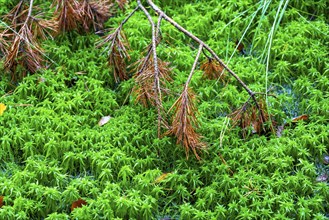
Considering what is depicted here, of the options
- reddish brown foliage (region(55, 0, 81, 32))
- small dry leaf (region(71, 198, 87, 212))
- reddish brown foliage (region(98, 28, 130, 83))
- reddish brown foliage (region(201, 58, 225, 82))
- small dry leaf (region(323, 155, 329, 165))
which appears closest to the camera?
small dry leaf (region(71, 198, 87, 212))

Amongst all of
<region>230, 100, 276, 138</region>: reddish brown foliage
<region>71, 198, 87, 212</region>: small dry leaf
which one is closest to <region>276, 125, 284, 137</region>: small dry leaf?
<region>230, 100, 276, 138</region>: reddish brown foliage

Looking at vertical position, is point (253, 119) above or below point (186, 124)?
below

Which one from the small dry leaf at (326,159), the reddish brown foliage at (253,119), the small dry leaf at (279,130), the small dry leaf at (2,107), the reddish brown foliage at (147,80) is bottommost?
the small dry leaf at (326,159)

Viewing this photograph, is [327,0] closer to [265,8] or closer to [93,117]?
[265,8]

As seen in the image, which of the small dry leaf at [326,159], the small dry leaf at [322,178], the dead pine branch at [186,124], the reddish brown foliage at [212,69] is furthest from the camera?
the reddish brown foliage at [212,69]

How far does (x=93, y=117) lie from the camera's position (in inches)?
154

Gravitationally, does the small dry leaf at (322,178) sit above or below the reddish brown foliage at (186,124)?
below

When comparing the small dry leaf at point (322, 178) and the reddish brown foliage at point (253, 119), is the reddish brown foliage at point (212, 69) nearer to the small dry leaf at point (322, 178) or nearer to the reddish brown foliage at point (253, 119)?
the reddish brown foliage at point (253, 119)

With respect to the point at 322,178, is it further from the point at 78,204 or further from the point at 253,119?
the point at 78,204

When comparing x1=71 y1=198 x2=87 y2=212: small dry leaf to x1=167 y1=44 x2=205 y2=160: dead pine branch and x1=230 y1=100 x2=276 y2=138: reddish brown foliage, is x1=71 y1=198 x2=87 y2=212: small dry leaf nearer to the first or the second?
x1=167 y1=44 x2=205 y2=160: dead pine branch

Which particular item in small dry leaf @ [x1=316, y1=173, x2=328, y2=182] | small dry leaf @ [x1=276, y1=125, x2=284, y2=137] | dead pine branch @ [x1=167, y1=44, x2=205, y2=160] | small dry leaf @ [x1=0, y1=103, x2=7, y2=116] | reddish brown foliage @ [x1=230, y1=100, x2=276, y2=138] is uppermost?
small dry leaf @ [x1=0, y1=103, x2=7, y2=116]

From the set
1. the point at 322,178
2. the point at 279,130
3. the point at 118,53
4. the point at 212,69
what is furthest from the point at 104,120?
the point at 322,178

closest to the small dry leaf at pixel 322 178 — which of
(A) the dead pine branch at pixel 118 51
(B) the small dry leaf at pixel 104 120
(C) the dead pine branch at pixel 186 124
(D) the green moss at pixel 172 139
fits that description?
(D) the green moss at pixel 172 139

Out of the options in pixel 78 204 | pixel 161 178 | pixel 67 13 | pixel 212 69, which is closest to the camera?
pixel 78 204
